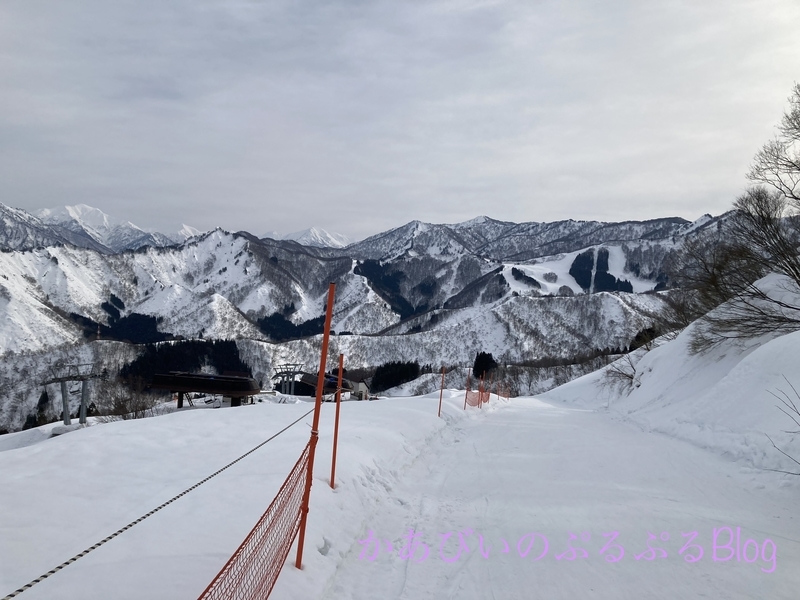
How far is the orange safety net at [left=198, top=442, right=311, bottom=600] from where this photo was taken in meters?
4.09

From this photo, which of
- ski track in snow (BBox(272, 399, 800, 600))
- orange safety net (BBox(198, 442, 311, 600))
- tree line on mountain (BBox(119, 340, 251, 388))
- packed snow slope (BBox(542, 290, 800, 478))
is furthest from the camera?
tree line on mountain (BBox(119, 340, 251, 388))

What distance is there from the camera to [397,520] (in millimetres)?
7434

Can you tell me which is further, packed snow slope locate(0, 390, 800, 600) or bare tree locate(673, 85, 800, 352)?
bare tree locate(673, 85, 800, 352)

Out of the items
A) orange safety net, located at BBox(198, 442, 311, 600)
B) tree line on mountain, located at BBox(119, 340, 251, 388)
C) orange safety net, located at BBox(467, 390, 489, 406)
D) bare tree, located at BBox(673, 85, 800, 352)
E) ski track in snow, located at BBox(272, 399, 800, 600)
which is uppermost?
bare tree, located at BBox(673, 85, 800, 352)

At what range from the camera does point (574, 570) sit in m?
5.63

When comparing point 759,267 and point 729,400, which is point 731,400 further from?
point 759,267

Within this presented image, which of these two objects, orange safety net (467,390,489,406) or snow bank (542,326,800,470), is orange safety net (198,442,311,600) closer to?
snow bank (542,326,800,470)

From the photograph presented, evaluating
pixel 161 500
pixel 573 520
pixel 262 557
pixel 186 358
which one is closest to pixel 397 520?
pixel 573 520

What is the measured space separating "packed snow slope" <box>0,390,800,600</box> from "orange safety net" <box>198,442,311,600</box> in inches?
8.7

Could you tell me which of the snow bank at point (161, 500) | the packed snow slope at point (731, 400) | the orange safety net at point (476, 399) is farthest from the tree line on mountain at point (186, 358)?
the snow bank at point (161, 500)

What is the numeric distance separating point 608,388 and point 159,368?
123 m

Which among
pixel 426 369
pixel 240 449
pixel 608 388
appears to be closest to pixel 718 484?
pixel 240 449

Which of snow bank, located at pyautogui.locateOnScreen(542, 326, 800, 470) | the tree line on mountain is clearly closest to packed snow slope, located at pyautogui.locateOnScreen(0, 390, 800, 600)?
snow bank, located at pyautogui.locateOnScreen(542, 326, 800, 470)

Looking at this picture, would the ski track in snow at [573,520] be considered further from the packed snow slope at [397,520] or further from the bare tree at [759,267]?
the bare tree at [759,267]
